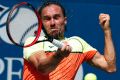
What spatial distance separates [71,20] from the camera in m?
5.36

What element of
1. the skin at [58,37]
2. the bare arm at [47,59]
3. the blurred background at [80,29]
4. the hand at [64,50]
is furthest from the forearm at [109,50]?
the blurred background at [80,29]

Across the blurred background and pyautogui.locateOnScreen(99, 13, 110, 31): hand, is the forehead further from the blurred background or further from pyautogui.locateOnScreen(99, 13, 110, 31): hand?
the blurred background

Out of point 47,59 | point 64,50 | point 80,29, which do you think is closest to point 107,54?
point 47,59

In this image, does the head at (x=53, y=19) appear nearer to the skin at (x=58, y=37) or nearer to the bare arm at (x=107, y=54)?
the skin at (x=58, y=37)

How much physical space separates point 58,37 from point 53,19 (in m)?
0.13

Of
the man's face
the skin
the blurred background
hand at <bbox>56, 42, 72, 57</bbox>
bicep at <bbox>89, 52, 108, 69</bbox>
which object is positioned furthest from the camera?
the blurred background

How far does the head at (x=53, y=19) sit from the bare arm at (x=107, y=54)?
0.88 feet

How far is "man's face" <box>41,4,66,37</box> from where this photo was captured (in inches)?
148

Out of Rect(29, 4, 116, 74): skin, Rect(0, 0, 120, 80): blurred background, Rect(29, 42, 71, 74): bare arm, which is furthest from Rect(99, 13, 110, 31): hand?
Rect(0, 0, 120, 80): blurred background

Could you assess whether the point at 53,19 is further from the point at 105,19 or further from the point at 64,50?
the point at 64,50

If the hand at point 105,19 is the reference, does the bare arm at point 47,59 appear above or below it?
below

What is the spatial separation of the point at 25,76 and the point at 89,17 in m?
1.69

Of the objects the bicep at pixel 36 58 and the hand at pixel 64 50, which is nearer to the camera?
the hand at pixel 64 50

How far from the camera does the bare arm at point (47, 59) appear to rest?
328 centimetres
